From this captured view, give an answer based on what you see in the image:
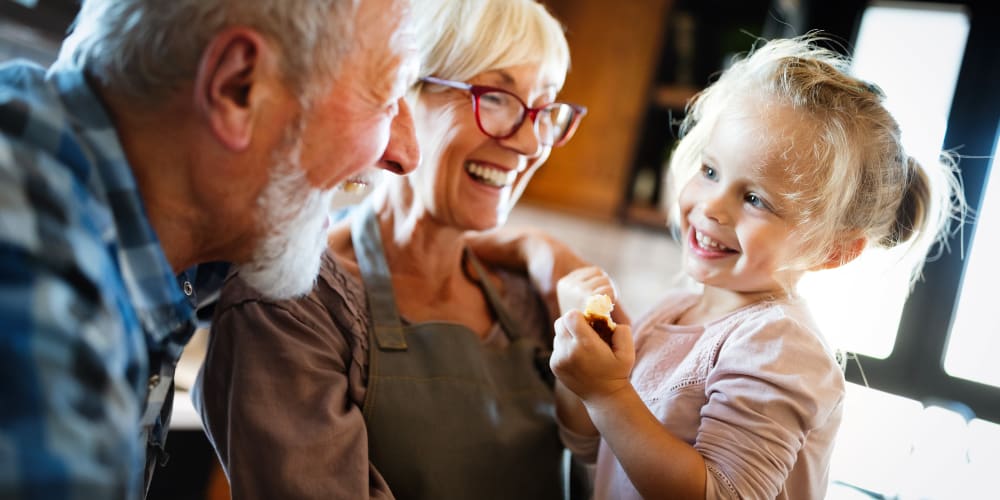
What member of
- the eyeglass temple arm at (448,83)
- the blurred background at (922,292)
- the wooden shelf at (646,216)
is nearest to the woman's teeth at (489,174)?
the eyeglass temple arm at (448,83)

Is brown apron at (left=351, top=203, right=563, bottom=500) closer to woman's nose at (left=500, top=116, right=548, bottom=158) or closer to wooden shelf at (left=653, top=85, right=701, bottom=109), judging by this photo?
woman's nose at (left=500, top=116, right=548, bottom=158)

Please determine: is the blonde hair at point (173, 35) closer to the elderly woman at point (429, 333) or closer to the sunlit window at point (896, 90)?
the elderly woman at point (429, 333)

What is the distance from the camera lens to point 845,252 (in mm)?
1183

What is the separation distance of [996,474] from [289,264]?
1478mm

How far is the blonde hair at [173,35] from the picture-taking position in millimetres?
Result: 770

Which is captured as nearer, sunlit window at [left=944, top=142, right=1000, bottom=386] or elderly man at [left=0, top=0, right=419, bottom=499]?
elderly man at [left=0, top=0, right=419, bottom=499]

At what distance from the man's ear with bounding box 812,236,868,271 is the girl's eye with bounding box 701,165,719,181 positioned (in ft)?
0.73

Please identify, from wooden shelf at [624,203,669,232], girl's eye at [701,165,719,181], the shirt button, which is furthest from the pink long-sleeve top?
wooden shelf at [624,203,669,232]

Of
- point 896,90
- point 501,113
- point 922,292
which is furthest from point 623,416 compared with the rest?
point 896,90

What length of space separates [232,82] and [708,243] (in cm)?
78

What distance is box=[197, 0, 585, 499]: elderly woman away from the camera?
1043 millimetres

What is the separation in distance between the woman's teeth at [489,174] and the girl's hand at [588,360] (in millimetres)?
437

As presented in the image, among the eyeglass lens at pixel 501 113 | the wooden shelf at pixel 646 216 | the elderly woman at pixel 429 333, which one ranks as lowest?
the wooden shelf at pixel 646 216

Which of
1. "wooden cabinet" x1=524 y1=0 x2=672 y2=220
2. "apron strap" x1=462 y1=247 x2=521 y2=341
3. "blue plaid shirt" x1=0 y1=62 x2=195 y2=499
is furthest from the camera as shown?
"wooden cabinet" x1=524 y1=0 x2=672 y2=220
